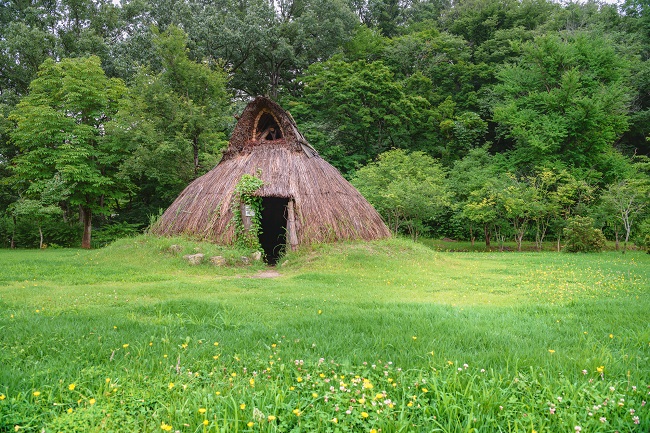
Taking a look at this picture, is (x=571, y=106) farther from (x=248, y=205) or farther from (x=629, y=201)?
(x=248, y=205)

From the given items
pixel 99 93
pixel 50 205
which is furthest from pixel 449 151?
pixel 50 205

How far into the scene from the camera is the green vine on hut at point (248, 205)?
12.2 meters

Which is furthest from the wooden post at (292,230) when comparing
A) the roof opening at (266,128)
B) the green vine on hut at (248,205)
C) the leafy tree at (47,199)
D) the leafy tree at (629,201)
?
the leafy tree at (629,201)

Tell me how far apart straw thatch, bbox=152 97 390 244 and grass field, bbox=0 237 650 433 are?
5.53 meters

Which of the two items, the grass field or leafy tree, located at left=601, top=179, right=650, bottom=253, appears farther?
leafy tree, located at left=601, top=179, right=650, bottom=253

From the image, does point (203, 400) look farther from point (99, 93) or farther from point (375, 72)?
point (375, 72)

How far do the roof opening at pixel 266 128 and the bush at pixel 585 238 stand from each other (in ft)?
42.0

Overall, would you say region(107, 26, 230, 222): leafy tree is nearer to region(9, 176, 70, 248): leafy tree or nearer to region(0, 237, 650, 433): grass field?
region(9, 176, 70, 248): leafy tree

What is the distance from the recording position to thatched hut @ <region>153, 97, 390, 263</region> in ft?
41.0

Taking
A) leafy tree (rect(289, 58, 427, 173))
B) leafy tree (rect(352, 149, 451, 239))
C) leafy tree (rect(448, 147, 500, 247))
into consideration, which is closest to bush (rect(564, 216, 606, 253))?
leafy tree (rect(448, 147, 500, 247))

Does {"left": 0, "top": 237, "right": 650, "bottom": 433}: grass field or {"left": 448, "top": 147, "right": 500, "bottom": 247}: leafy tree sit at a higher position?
{"left": 448, "top": 147, "right": 500, "bottom": 247}: leafy tree

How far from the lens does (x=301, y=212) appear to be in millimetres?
12609

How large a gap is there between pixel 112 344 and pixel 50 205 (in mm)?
18010

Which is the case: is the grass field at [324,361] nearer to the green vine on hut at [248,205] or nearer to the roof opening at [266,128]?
the green vine on hut at [248,205]
